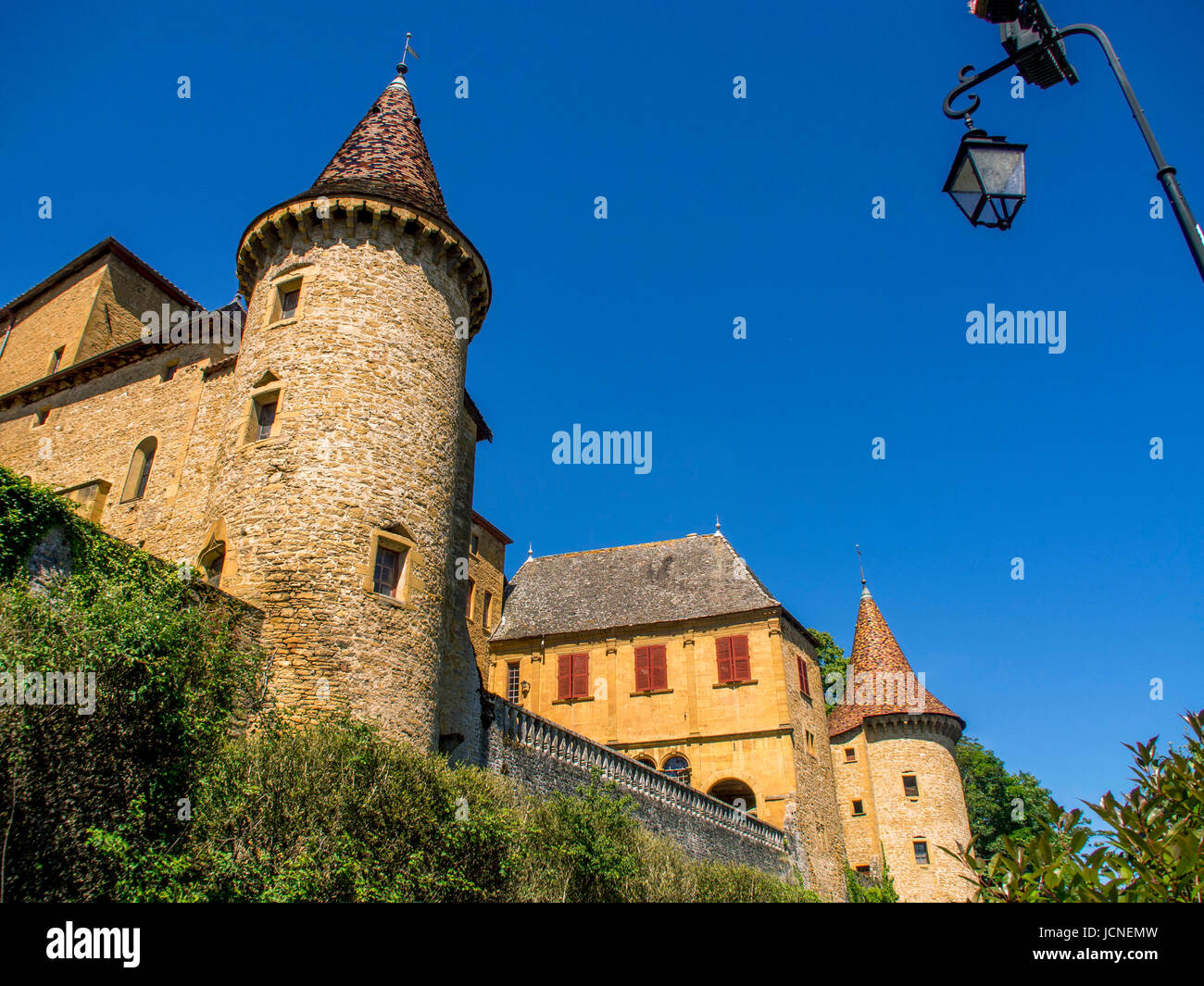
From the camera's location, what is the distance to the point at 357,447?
13562mm

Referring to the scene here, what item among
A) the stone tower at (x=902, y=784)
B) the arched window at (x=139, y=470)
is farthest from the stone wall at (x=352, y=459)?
the stone tower at (x=902, y=784)

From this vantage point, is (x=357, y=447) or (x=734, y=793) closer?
(x=357, y=447)

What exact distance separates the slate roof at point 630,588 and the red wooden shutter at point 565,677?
1.18 meters

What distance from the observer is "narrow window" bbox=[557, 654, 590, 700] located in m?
33.5

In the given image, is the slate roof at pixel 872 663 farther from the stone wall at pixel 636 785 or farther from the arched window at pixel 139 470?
the arched window at pixel 139 470

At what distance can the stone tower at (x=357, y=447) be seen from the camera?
1238cm

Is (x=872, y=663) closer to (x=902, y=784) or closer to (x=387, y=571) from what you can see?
(x=902, y=784)

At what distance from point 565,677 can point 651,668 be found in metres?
3.63

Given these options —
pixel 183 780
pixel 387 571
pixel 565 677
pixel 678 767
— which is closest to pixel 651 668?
pixel 565 677

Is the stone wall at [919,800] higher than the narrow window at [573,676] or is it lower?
lower

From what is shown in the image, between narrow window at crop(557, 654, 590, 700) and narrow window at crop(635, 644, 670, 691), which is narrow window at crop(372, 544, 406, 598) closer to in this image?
narrow window at crop(635, 644, 670, 691)
